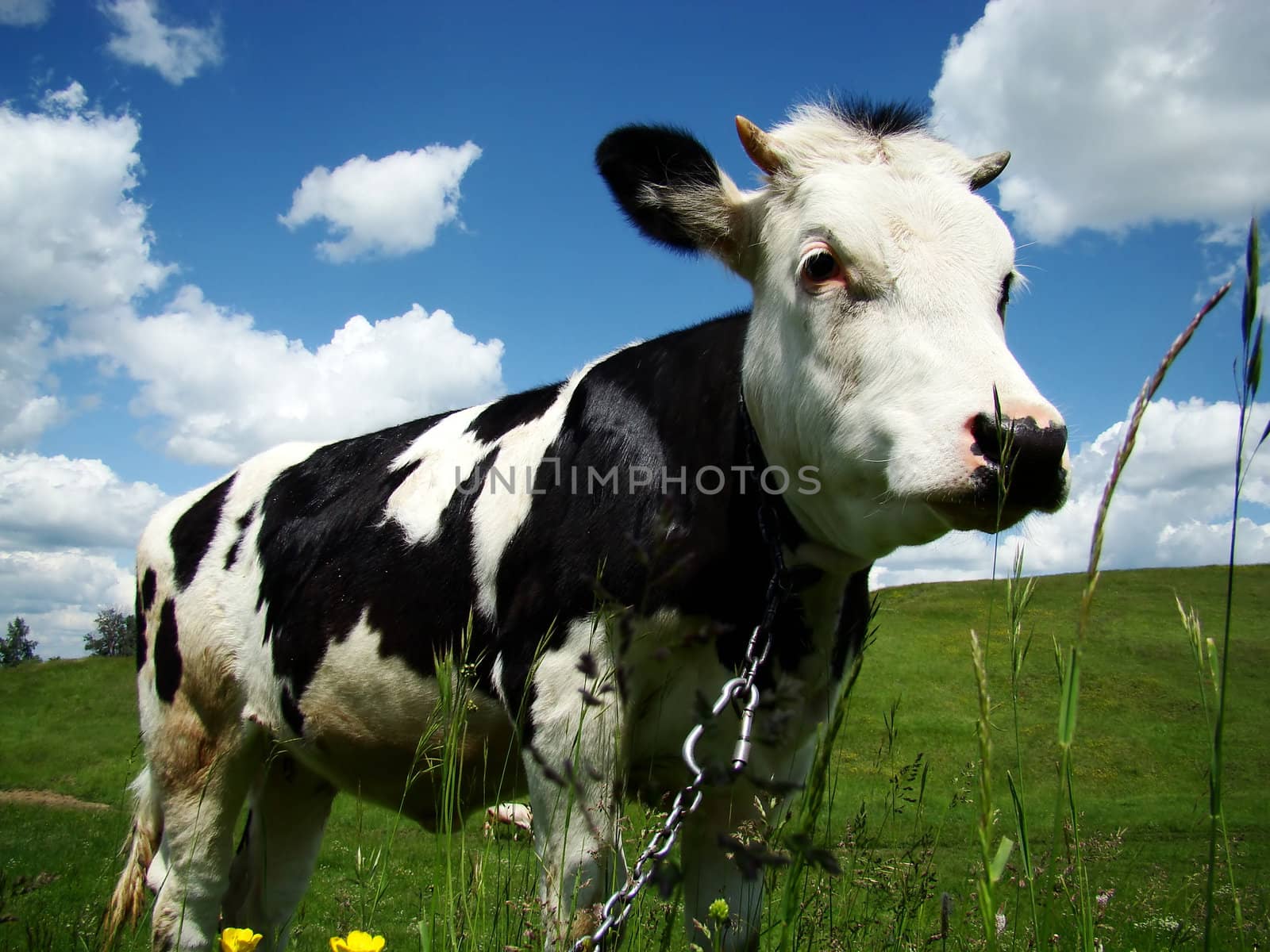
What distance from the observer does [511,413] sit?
15.2ft

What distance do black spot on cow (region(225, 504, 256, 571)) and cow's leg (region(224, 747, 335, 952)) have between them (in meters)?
1.19

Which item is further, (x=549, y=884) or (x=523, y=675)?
(x=523, y=675)

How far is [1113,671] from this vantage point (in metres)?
37.1

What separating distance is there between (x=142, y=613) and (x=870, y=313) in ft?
16.8

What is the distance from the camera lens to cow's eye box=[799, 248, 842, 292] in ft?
9.46

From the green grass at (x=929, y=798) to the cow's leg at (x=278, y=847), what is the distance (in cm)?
59

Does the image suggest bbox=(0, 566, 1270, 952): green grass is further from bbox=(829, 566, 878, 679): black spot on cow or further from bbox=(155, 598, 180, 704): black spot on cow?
bbox=(155, 598, 180, 704): black spot on cow

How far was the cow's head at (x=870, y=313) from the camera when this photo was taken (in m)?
2.27

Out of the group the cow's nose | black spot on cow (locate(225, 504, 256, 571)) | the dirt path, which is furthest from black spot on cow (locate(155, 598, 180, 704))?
the dirt path

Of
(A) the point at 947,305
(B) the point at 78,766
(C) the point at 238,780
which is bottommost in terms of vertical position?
(B) the point at 78,766

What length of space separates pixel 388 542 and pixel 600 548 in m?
1.49

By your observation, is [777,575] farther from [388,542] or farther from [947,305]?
[388,542]

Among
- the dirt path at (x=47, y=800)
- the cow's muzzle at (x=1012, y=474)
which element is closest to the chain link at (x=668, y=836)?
the cow's muzzle at (x=1012, y=474)

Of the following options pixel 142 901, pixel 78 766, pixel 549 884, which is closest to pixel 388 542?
pixel 549 884
